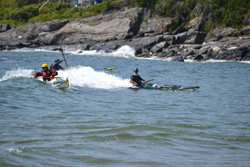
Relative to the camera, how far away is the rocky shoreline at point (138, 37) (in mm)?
26406

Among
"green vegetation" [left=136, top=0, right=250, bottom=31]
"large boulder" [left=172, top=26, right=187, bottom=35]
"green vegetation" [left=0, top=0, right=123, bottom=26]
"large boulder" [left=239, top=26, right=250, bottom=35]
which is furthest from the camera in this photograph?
"green vegetation" [left=0, top=0, right=123, bottom=26]

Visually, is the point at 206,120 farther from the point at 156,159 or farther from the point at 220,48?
the point at 220,48

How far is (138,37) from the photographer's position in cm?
3394

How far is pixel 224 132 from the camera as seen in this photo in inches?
224

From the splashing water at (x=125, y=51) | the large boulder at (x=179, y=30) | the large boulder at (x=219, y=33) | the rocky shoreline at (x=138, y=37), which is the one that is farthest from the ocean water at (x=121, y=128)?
the large boulder at (x=179, y=30)

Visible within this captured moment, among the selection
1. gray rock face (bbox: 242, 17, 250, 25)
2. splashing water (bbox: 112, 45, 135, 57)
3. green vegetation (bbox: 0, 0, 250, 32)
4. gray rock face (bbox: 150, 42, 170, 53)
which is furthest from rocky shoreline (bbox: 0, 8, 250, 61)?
gray rock face (bbox: 242, 17, 250, 25)

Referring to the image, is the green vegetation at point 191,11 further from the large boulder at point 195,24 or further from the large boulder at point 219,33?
the large boulder at point 219,33

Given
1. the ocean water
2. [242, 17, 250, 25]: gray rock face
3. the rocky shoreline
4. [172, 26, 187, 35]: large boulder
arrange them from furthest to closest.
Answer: [172, 26, 187, 35]: large boulder
[242, 17, 250, 25]: gray rock face
the rocky shoreline
the ocean water

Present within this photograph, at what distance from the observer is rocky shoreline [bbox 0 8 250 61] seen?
26406 millimetres

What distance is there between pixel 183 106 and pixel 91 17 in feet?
115

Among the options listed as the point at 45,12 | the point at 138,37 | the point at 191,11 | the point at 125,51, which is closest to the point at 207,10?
the point at 191,11

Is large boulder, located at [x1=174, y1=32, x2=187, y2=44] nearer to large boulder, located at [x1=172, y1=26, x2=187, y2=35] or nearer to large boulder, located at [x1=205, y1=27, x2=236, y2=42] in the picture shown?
large boulder, located at [x1=172, y1=26, x2=187, y2=35]

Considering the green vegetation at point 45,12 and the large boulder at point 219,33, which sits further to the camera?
the green vegetation at point 45,12

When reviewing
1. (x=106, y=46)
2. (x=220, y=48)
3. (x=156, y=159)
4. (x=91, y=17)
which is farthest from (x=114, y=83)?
(x=91, y=17)
